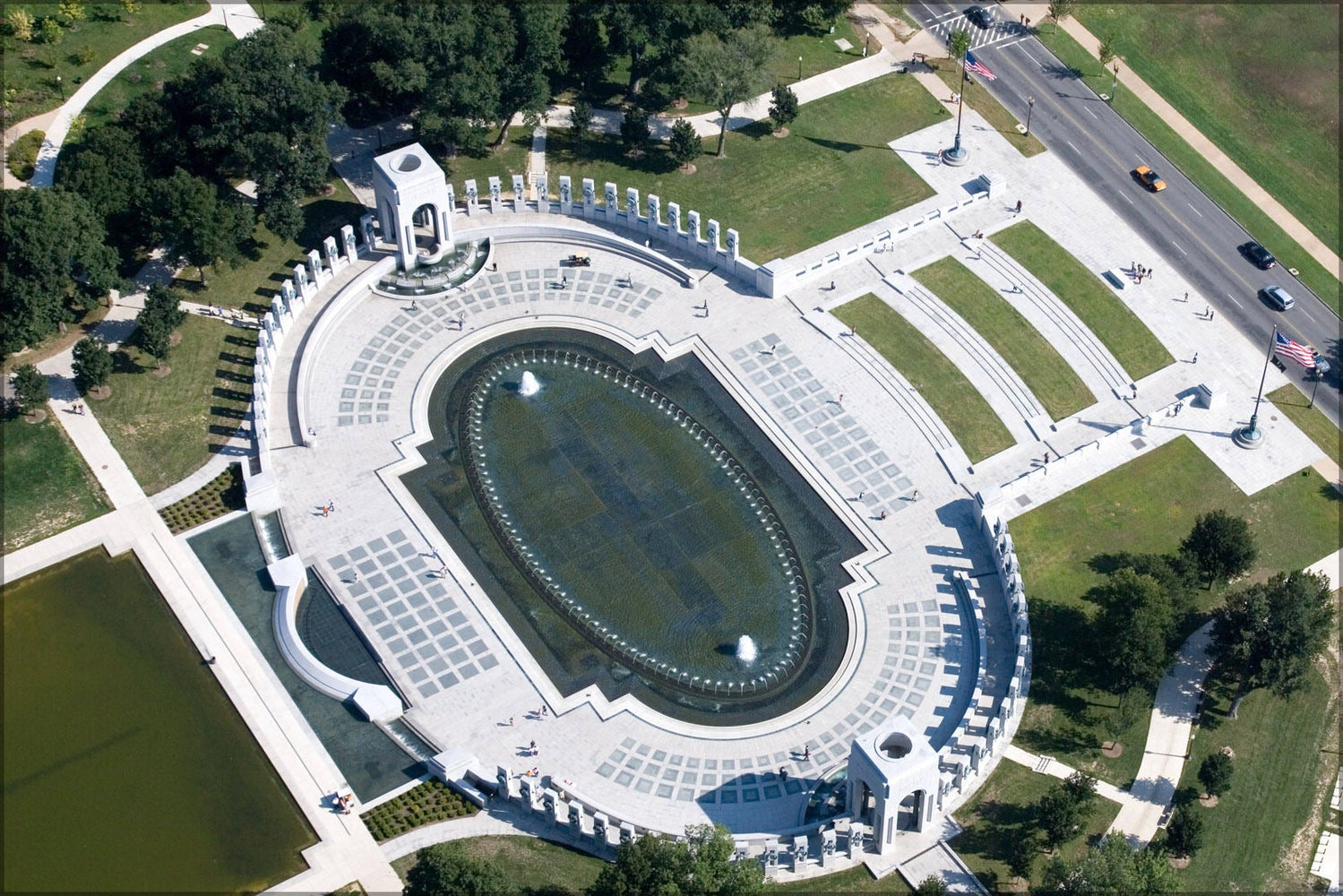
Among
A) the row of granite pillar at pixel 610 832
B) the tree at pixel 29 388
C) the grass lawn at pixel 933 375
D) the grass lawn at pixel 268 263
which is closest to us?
the row of granite pillar at pixel 610 832

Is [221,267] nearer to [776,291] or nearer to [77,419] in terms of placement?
[77,419]

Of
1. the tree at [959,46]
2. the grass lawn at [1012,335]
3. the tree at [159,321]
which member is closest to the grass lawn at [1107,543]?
the grass lawn at [1012,335]

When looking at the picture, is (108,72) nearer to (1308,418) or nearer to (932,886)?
(932,886)

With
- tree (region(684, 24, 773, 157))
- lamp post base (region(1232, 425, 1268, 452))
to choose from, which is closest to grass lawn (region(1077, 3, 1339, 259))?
lamp post base (region(1232, 425, 1268, 452))

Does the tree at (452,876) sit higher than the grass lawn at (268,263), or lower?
lower

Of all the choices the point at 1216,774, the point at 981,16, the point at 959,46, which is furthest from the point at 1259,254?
the point at 1216,774

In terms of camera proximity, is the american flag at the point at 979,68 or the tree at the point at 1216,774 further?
the american flag at the point at 979,68

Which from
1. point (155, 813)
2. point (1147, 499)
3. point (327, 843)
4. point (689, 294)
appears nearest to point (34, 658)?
point (155, 813)

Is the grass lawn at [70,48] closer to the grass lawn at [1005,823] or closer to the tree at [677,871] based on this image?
the tree at [677,871]
